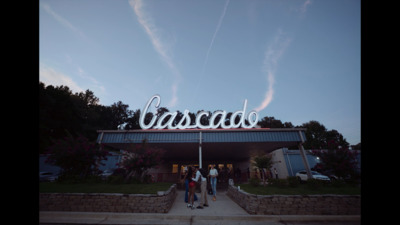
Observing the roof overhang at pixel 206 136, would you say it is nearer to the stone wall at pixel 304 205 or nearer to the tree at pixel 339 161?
the tree at pixel 339 161

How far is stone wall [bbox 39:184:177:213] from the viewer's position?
7.35 meters

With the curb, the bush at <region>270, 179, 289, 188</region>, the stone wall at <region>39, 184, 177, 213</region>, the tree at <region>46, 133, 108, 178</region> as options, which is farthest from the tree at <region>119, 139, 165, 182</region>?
the bush at <region>270, 179, 289, 188</region>

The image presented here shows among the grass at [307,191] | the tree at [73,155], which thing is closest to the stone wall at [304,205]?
the grass at [307,191]

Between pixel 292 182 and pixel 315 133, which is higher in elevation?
pixel 315 133

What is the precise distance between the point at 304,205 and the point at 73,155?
502 inches

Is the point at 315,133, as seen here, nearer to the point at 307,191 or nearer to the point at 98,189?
the point at 307,191

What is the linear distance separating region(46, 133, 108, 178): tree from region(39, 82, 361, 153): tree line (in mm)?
667

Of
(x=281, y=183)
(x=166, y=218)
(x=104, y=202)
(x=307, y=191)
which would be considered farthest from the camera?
(x=281, y=183)

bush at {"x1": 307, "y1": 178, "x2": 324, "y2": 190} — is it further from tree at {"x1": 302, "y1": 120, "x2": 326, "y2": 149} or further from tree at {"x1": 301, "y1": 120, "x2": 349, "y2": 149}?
tree at {"x1": 302, "y1": 120, "x2": 326, "y2": 149}

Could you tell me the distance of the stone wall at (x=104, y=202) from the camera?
7.35m

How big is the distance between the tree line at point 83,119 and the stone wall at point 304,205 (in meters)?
3.81

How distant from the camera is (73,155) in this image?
1121cm

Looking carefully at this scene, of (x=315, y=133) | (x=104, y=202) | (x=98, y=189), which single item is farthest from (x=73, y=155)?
(x=315, y=133)
